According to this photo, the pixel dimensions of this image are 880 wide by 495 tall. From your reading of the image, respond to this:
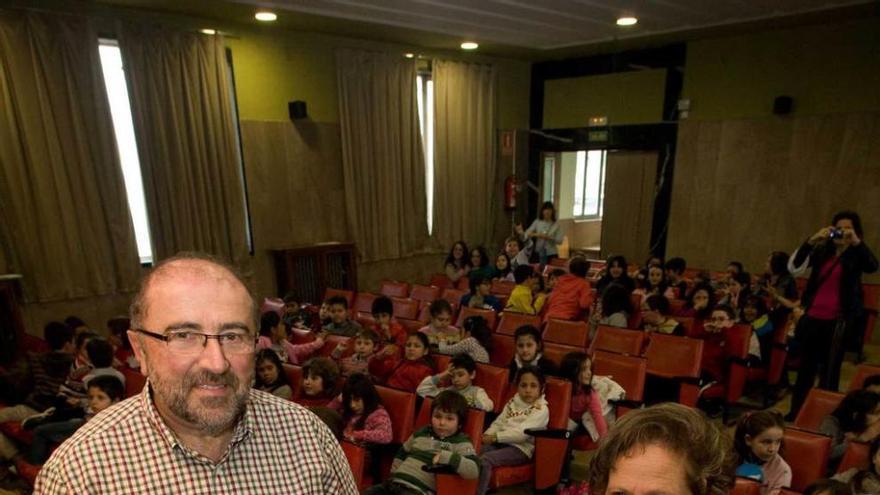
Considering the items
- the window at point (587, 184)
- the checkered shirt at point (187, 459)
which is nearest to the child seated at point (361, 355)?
the checkered shirt at point (187, 459)

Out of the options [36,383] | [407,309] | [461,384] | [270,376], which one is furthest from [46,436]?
[407,309]

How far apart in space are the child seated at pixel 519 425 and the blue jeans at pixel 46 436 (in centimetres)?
252

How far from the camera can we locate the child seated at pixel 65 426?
9.59 feet

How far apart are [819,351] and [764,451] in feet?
6.21

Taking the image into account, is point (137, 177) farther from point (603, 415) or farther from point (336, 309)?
point (603, 415)

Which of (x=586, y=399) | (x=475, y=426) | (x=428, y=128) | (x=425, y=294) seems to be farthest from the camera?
(x=428, y=128)

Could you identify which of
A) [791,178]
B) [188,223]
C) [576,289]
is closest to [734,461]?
[576,289]

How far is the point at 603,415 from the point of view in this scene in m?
3.04

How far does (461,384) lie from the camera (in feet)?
10.2

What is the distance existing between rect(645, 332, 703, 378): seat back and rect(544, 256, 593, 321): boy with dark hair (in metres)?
0.99

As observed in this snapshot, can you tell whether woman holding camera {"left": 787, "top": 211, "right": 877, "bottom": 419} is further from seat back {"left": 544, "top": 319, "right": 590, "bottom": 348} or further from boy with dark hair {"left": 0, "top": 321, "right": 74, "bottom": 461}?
boy with dark hair {"left": 0, "top": 321, "right": 74, "bottom": 461}

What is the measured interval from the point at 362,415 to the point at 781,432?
2.17 metres

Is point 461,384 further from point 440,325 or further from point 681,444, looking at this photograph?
point 681,444

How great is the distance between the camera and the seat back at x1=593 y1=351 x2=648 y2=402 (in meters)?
3.29
